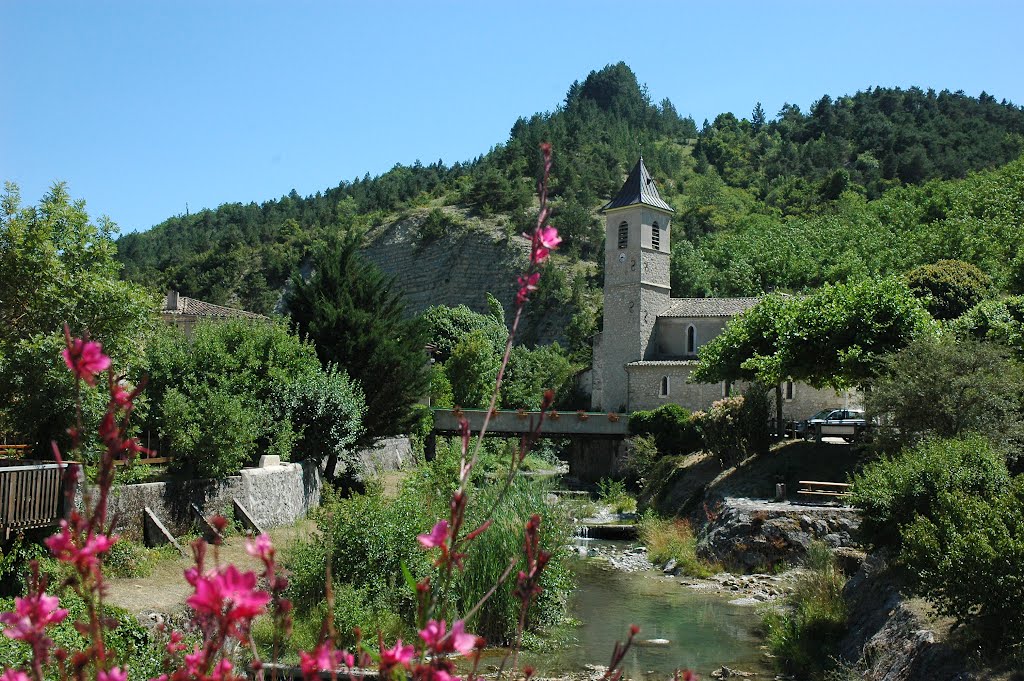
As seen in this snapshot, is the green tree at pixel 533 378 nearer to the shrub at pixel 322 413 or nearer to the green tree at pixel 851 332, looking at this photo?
the green tree at pixel 851 332

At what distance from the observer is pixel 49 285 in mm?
17375

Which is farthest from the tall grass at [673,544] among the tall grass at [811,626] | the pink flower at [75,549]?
the pink flower at [75,549]

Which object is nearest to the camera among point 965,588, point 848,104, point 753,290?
point 965,588

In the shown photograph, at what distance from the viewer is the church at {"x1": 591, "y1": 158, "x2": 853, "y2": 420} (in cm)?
4562

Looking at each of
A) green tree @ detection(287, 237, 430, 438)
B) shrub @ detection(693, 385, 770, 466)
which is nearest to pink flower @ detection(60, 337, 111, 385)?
green tree @ detection(287, 237, 430, 438)

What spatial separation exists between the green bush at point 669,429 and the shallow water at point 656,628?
48.3 feet

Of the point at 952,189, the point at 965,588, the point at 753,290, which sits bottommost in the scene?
the point at 965,588

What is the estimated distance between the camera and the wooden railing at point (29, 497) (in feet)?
45.8

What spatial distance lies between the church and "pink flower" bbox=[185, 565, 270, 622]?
43.4m

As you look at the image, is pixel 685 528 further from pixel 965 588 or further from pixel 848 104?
pixel 848 104

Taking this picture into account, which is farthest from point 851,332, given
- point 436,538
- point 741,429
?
point 436,538

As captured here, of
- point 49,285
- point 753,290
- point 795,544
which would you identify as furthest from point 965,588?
point 753,290

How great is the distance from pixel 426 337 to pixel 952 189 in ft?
183

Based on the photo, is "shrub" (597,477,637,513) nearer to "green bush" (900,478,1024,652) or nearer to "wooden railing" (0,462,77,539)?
"green bush" (900,478,1024,652)
